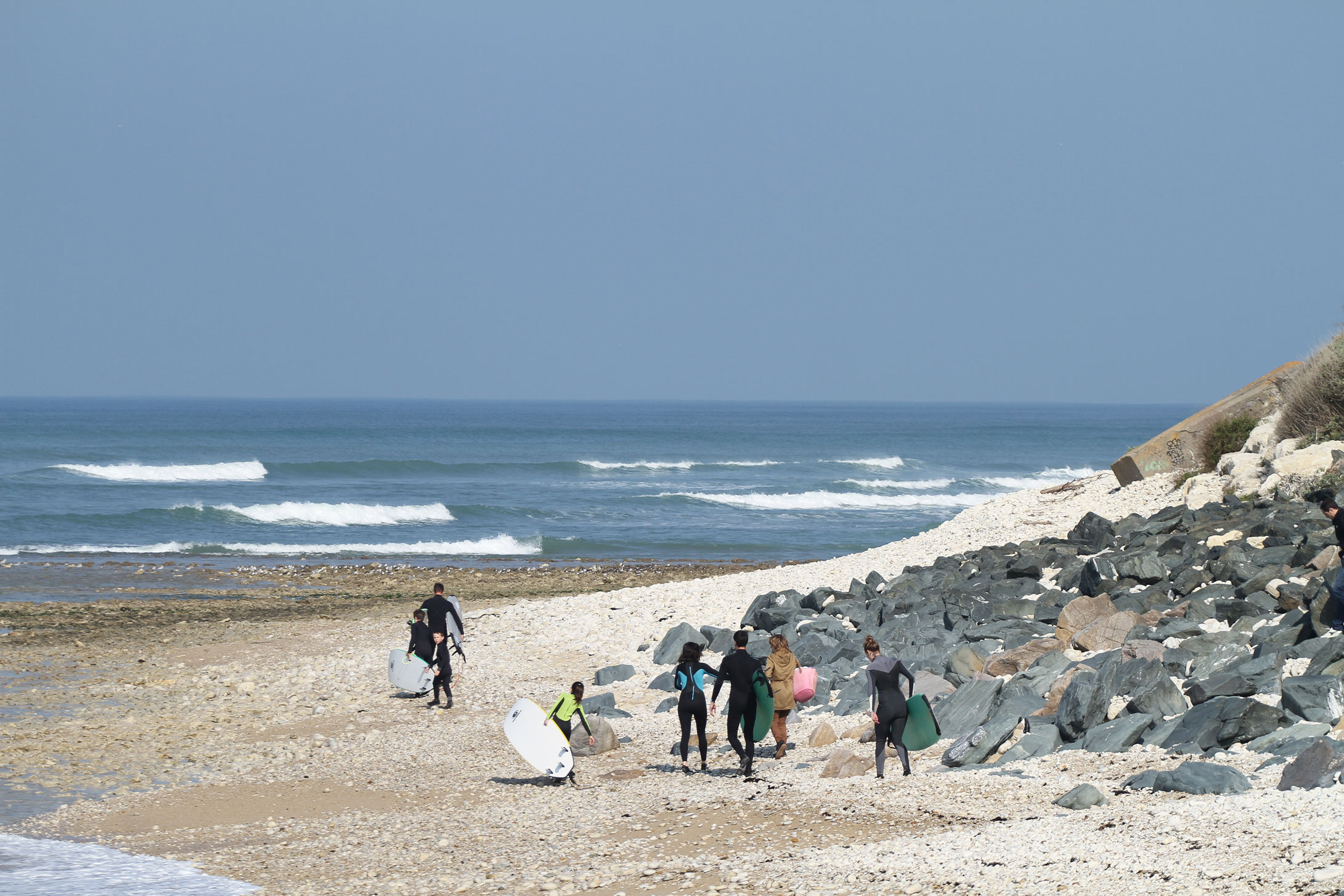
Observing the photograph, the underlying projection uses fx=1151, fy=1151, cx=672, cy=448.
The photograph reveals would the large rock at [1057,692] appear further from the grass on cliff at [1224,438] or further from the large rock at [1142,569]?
the grass on cliff at [1224,438]

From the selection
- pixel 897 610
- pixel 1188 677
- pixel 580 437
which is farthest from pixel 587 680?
pixel 580 437

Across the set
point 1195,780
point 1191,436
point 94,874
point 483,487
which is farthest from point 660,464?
point 1195,780

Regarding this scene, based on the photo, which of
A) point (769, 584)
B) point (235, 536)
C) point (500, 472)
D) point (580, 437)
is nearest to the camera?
point (769, 584)

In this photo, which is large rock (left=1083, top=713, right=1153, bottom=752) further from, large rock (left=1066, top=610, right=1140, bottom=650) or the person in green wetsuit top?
the person in green wetsuit top

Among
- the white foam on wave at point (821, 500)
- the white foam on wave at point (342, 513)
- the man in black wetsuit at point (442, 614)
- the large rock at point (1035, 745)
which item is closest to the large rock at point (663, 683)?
the man in black wetsuit at point (442, 614)

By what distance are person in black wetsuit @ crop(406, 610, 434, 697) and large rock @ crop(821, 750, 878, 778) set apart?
6180 mm

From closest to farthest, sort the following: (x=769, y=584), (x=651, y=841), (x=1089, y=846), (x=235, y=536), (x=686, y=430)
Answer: (x=1089, y=846) → (x=651, y=841) → (x=769, y=584) → (x=235, y=536) → (x=686, y=430)

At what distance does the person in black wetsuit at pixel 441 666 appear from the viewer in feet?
47.0

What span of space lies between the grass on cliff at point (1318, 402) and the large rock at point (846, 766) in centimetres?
1246

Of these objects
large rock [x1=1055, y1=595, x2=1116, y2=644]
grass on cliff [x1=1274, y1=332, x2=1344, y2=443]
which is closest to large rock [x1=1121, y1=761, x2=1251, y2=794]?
large rock [x1=1055, y1=595, x2=1116, y2=644]

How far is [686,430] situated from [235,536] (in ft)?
265

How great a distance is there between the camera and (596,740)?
11.9 m

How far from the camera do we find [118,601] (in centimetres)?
2353

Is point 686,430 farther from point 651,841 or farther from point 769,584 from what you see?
point 651,841
